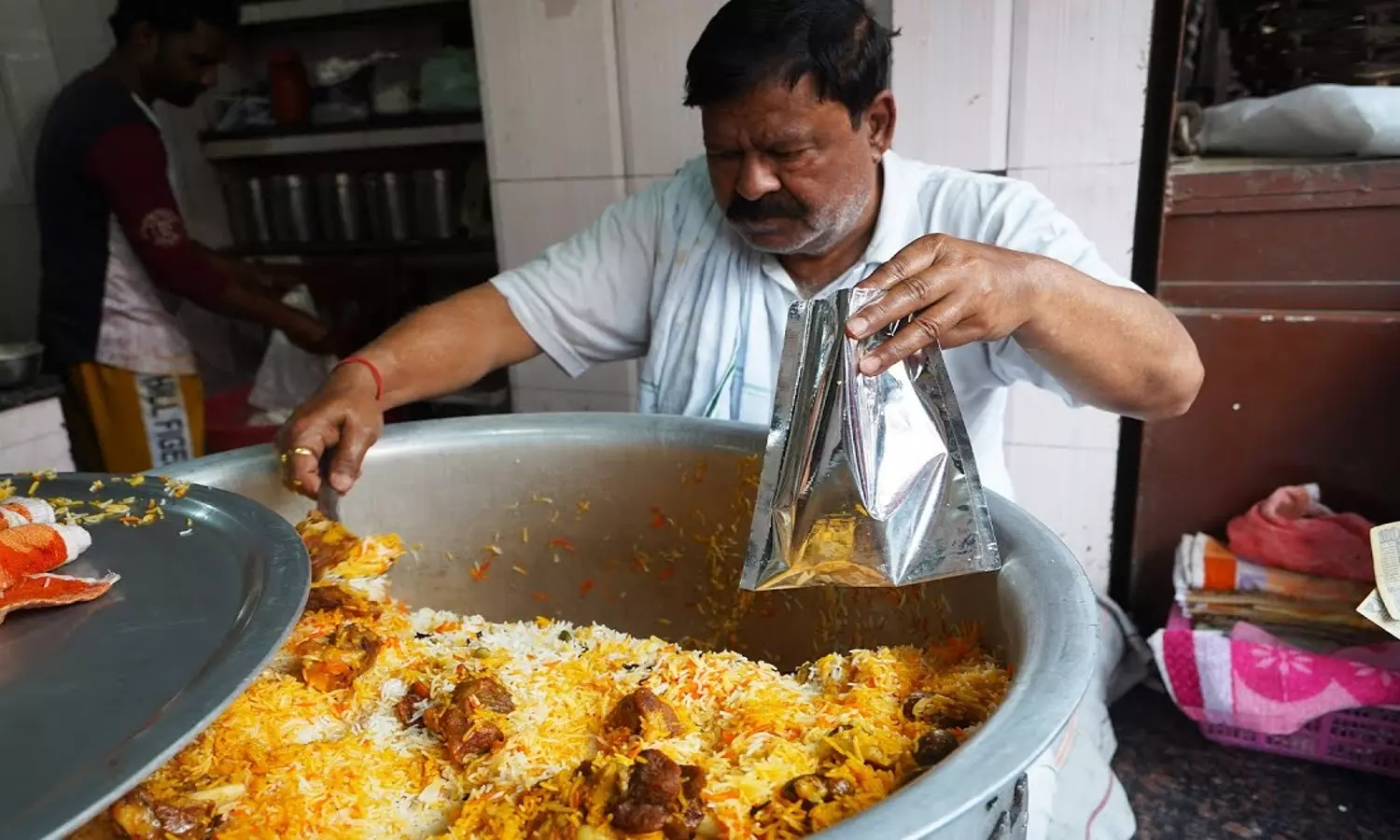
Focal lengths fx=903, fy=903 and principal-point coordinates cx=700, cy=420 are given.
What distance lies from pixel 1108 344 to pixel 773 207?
1.84 feet

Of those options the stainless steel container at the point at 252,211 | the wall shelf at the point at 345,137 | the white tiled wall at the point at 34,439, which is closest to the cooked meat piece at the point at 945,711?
the white tiled wall at the point at 34,439

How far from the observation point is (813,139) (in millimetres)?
1434

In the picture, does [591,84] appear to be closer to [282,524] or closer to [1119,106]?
[1119,106]

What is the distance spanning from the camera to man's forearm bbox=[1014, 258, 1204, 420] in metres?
1.18

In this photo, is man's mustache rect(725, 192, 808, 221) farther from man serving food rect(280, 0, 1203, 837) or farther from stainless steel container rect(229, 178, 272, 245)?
stainless steel container rect(229, 178, 272, 245)

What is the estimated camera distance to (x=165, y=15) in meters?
2.76

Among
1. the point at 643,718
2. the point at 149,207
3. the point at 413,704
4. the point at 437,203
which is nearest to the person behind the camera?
the point at 643,718

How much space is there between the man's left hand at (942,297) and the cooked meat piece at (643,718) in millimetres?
461

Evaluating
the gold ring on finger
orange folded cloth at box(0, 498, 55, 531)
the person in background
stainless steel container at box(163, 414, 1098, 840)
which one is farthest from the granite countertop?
orange folded cloth at box(0, 498, 55, 531)

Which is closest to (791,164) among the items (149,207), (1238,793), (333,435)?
(333,435)

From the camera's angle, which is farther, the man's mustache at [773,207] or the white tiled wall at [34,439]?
the white tiled wall at [34,439]

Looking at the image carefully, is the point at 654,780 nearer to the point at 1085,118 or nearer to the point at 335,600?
the point at 335,600

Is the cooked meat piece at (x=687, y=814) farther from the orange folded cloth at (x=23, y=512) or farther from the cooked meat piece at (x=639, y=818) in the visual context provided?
the orange folded cloth at (x=23, y=512)

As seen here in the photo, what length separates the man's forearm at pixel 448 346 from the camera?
1.59m
